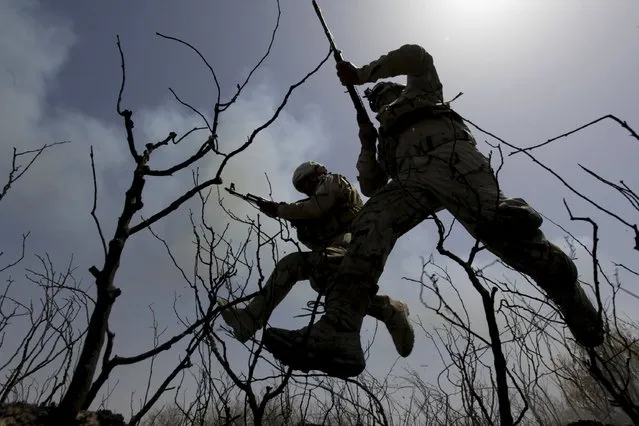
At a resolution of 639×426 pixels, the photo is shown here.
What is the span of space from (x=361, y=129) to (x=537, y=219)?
1.74 meters

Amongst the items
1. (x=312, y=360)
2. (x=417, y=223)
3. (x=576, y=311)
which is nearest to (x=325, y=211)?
(x=417, y=223)

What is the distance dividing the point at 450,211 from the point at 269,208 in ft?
6.41

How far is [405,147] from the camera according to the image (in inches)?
110

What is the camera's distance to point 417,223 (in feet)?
8.57

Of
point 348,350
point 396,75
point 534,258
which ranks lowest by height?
point 348,350

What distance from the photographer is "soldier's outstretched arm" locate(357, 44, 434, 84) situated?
9.86 ft

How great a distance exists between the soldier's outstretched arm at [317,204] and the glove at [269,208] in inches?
19.2

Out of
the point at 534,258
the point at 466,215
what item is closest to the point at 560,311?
the point at 534,258

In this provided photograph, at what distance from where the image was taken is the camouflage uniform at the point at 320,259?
125 inches

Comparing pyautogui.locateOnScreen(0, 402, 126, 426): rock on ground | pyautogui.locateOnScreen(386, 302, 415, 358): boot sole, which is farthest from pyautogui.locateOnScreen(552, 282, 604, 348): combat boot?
pyautogui.locateOnScreen(0, 402, 126, 426): rock on ground

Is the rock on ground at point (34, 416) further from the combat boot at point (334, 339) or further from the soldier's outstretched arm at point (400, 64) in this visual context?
the soldier's outstretched arm at point (400, 64)

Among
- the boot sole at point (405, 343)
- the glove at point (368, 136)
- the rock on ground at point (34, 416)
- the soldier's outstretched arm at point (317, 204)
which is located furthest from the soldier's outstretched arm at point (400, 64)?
the rock on ground at point (34, 416)

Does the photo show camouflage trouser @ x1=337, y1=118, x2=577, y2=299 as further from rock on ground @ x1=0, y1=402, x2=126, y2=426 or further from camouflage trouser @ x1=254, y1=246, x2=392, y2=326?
rock on ground @ x1=0, y1=402, x2=126, y2=426

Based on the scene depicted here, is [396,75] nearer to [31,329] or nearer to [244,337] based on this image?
[244,337]
